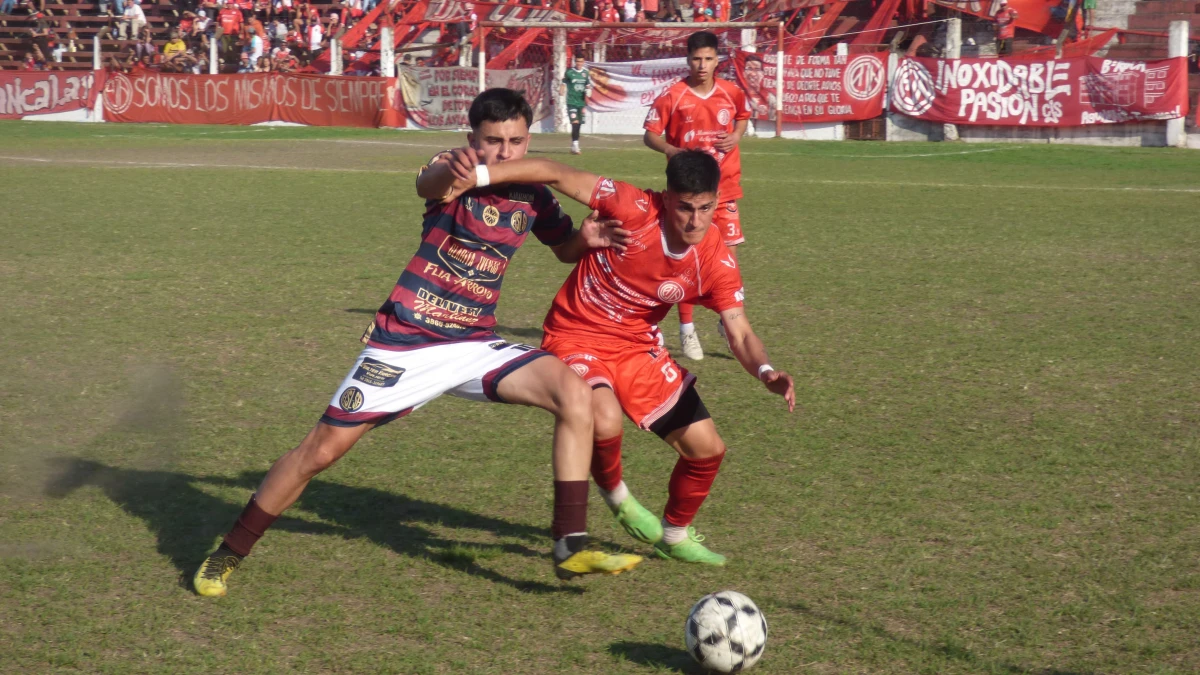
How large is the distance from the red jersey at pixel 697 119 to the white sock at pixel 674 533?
404 centimetres

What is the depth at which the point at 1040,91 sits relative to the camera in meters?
24.7

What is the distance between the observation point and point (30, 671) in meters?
3.69

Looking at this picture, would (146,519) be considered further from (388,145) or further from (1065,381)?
(388,145)

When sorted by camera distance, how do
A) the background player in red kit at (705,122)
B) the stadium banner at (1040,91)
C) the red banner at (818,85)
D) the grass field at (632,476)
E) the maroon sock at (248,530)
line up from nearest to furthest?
the grass field at (632,476) < the maroon sock at (248,530) < the background player in red kit at (705,122) < the stadium banner at (1040,91) < the red banner at (818,85)

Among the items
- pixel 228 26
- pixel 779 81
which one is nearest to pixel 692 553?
pixel 779 81

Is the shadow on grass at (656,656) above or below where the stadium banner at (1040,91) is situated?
below

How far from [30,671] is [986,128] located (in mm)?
24954

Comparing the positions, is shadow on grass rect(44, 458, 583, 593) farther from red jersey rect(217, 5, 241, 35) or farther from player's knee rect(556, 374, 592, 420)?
red jersey rect(217, 5, 241, 35)

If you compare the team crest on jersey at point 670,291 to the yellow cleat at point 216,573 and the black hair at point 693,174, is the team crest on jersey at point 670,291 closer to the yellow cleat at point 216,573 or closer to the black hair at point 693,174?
the black hair at point 693,174

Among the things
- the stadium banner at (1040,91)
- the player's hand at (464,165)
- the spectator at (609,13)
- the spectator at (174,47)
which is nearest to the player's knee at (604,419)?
the player's hand at (464,165)

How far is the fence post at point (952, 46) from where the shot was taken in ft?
86.0

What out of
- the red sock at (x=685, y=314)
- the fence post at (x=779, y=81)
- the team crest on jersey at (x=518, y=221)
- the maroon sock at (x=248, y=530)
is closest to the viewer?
the maroon sock at (x=248, y=530)

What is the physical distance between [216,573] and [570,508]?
1.32 metres

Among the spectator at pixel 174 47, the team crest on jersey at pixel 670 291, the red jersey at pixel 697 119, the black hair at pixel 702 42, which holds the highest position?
the spectator at pixel 174 47
